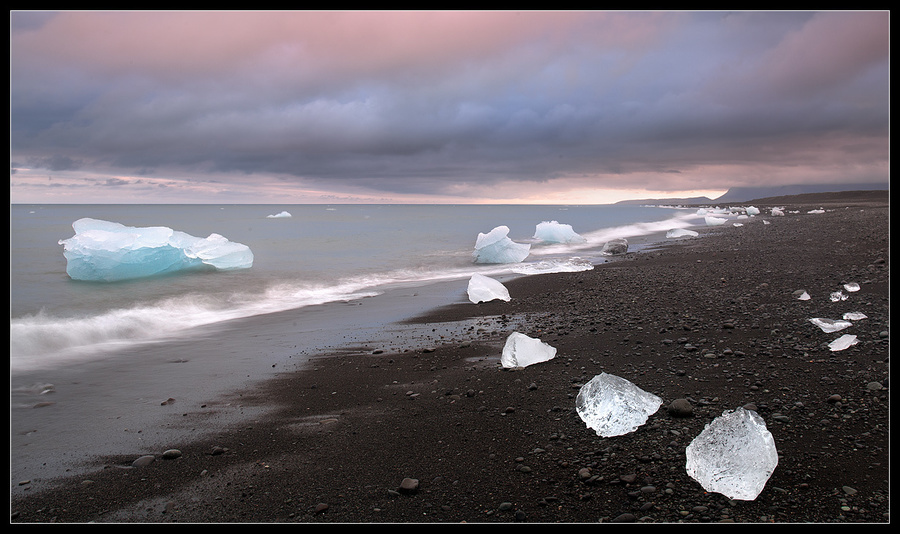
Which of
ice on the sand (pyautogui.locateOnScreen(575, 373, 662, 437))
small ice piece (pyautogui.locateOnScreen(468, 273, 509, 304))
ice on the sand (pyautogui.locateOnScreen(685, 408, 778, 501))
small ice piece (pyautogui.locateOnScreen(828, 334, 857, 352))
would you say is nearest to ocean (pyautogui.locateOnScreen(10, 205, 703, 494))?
small ice piece (pyautogui.locateOnScreen(468, 273, 509, 304))

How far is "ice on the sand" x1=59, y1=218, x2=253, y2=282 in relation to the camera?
11.8m

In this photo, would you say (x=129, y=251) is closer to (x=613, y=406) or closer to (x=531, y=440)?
(x=531, y=440)

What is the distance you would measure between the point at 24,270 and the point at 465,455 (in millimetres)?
17436

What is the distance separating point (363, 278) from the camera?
13.5 metres

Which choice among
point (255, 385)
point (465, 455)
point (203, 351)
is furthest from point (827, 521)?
point (203, 351)

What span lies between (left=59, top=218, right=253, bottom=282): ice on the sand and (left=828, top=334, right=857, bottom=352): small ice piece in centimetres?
1356

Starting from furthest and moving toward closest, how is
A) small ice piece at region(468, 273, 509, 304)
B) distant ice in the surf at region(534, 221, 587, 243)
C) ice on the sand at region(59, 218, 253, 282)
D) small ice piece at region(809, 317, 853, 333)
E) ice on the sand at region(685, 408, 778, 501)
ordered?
1. distant ice in the surf at region(534, 221, 587, 243)
2. ice on the sand at region(59, 218, 253, 282)
3. small ice piece at region(468, 273, 509, 304)
4. small ice piece at region(809, 317, 853, 333)
5. ice on the sand at region(685, 408, 778, 501)

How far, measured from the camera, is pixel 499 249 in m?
14.8

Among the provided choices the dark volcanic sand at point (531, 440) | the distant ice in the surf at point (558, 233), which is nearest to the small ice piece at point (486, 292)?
the dark volcanic sand at point (531, 440)

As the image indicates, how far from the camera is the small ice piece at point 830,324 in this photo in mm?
4742

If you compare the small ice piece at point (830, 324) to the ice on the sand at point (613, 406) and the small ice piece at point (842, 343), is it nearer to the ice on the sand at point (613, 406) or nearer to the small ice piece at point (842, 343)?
the small ice piece at point (842, 343)

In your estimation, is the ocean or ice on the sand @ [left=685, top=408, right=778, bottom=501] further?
the ocean

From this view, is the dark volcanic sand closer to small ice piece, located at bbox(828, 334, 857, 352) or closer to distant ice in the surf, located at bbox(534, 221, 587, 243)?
small ice piece, located at bbox(828, 334, 857, 352)

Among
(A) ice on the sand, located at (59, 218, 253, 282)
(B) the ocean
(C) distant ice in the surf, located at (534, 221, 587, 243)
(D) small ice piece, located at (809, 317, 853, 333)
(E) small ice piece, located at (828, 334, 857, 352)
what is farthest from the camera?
(C) distant ice in the surf, located at (534, 221, 587, 243)
